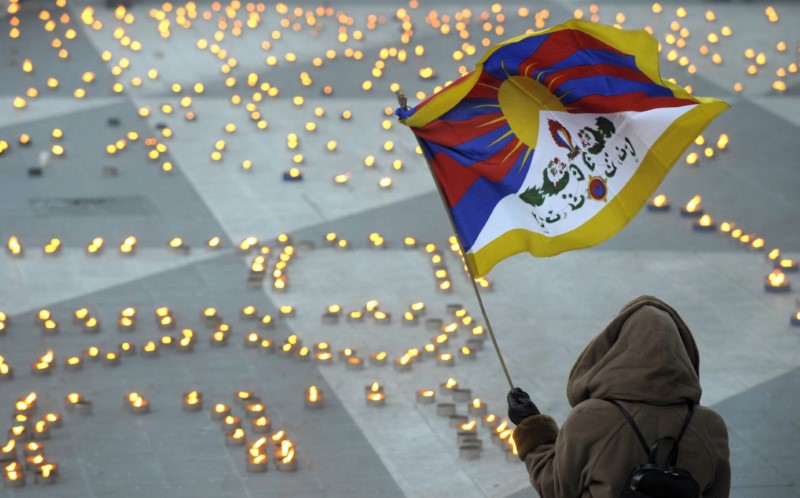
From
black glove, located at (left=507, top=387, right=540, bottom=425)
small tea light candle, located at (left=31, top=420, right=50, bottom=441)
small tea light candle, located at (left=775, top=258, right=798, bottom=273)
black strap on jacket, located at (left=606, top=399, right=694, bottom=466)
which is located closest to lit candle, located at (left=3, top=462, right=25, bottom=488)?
small tea light candle, located at (left=31, top=420, right=50, bottom=441)

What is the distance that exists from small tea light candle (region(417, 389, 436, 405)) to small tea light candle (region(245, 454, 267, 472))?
101 centimetres

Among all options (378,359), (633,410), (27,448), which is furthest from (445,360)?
(633,410)

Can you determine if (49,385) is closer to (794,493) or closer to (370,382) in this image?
(370,382)

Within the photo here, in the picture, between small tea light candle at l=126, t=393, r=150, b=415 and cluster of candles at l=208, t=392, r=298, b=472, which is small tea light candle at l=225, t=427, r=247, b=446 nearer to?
cluster of candles at l=208, t=392, r=298, b=472

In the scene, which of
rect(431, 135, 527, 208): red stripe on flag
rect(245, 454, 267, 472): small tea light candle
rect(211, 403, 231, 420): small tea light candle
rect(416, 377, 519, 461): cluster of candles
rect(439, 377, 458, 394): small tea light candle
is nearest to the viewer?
rect(431, 135, 527, 208): red stripe on flag

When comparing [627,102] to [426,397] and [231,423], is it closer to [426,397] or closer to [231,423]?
[426,397]

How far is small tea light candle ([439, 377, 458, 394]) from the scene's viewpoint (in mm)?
7457

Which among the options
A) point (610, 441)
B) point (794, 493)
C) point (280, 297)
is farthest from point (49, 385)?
point (610, 441)

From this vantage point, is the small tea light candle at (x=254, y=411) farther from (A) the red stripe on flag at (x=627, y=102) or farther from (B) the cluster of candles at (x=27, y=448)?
(A) the red stripe on flag at (x=627, y=102)

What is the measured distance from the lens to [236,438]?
22.6 feet

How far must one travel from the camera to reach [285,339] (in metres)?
8.03

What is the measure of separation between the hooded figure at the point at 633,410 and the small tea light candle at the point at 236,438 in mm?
3100

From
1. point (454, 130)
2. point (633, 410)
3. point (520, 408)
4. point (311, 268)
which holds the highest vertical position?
point (454, 130)

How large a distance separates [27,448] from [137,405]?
648 mm
